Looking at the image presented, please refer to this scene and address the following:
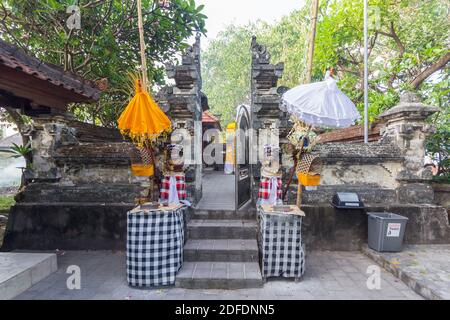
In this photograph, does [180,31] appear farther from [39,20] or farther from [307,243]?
[307,243]

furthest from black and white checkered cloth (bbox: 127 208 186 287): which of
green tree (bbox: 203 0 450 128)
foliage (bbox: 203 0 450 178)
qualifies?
foliage (bbox: 203 0 450 178)

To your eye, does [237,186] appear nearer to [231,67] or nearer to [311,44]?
[311,44]

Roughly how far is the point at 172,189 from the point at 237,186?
1.48 m

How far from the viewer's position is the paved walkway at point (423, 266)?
13.5 feet

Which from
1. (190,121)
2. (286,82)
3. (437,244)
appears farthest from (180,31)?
(286,82)

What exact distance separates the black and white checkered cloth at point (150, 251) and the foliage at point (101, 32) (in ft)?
16.7

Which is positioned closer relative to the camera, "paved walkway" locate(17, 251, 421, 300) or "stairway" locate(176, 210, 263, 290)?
"paved walkway" locate(17, 251, 421, 300)

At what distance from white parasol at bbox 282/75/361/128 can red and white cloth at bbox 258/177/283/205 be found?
173 centimetres

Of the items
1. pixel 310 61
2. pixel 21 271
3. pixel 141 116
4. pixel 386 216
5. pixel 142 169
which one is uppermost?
pixel 310 61

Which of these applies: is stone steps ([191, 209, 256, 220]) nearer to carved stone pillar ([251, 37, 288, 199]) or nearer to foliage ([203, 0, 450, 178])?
carved stone pillar ([251, 37, 288, 199])

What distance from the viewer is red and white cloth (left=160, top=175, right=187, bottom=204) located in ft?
18.7

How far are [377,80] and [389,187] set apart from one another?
16.9 feet

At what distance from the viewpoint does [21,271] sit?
438 centimetres

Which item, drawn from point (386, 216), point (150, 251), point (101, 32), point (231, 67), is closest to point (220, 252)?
point (150, 251)
